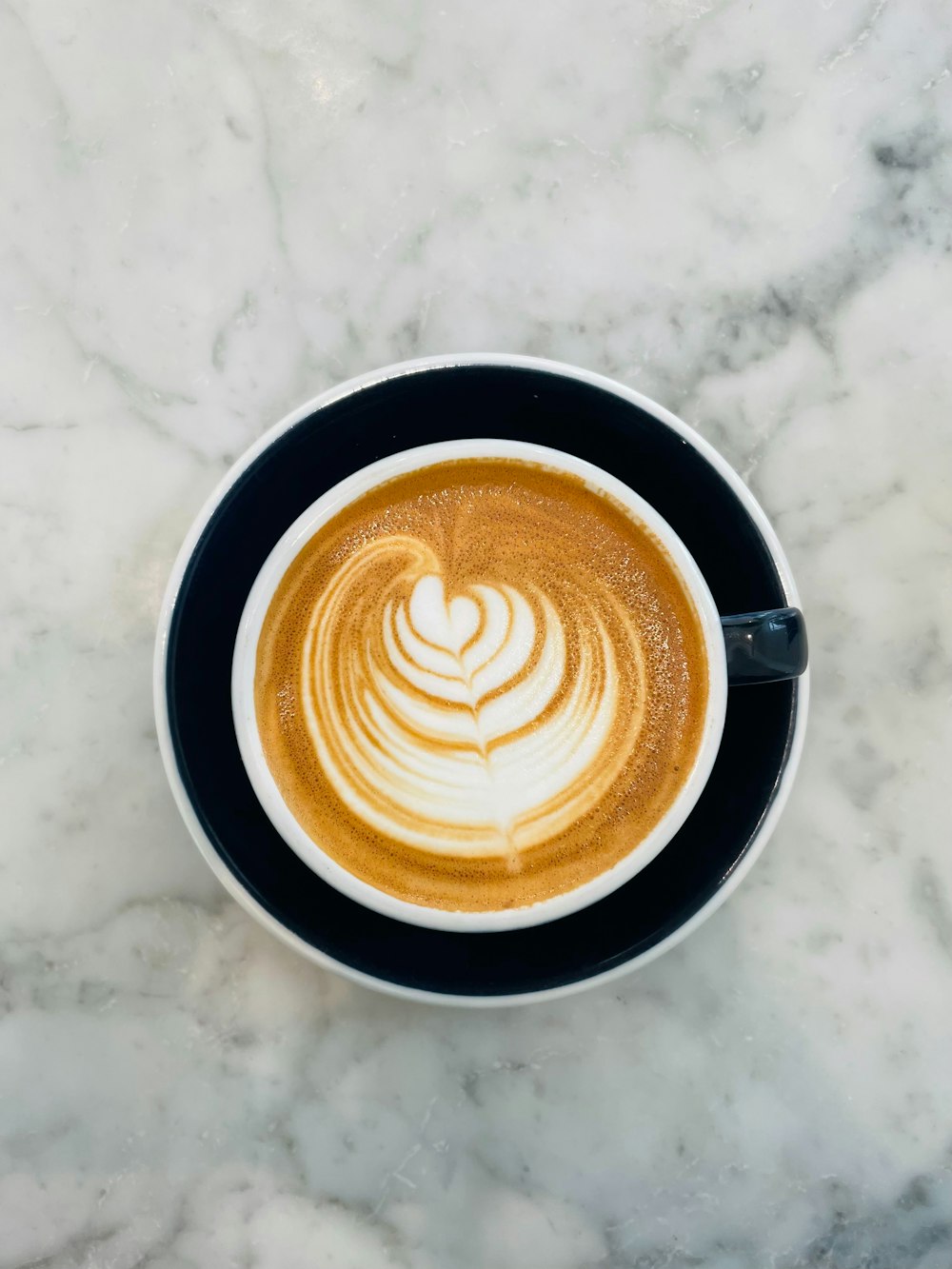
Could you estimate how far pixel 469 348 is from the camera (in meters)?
1.44

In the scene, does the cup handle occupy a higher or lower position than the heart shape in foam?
lower

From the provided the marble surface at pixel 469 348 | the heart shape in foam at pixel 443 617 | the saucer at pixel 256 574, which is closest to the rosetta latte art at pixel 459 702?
the heart shape in foam at pixel 443 617

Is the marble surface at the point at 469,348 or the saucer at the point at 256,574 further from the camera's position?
the marble surface at the point at 469,348

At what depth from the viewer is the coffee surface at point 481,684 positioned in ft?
3.87

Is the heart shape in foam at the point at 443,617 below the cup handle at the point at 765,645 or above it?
above

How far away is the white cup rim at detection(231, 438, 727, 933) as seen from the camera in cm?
112

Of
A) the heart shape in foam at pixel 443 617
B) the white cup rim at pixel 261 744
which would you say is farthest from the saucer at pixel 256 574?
the heart shape in foam at pixel 443 617

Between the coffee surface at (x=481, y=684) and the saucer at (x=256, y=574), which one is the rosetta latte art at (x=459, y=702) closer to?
the coffee surface at (x=481, y=684)

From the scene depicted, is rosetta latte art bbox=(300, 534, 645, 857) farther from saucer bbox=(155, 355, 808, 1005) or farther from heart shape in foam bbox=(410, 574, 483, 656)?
saucer bbox=(155, 355, 808, 1005)

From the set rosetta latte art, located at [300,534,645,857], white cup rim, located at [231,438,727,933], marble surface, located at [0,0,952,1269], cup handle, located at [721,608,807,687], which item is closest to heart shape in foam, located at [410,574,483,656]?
rosetta latte art, located at [300,534,645,857]

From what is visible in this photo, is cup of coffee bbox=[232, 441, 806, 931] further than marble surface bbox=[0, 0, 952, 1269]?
No

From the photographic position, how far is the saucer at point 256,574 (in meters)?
1.17

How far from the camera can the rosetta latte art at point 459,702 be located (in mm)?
1180

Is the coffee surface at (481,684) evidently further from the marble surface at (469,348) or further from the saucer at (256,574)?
the marble surface at (469,348)
